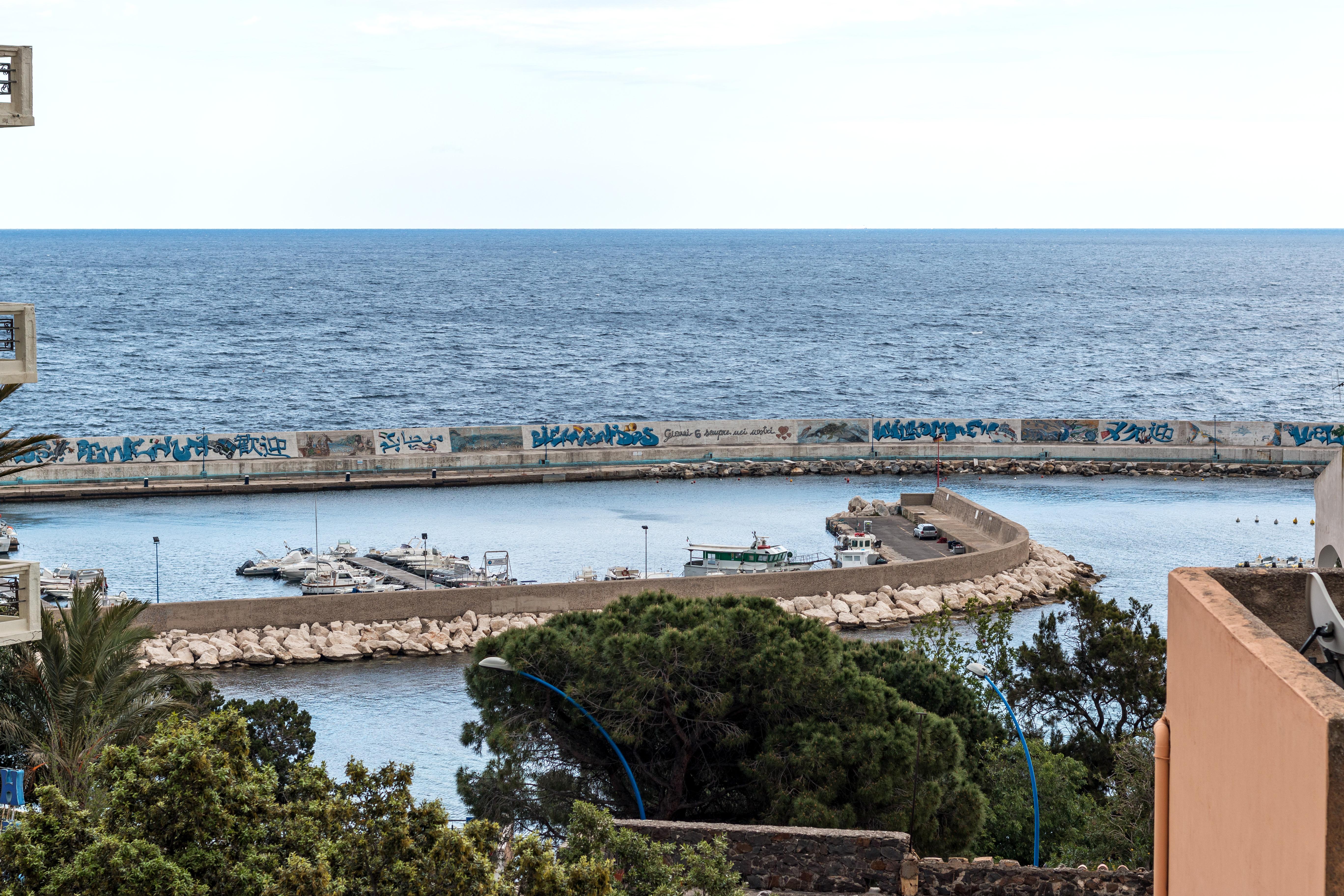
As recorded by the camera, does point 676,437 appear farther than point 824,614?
Yes

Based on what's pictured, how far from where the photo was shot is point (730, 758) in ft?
70.1

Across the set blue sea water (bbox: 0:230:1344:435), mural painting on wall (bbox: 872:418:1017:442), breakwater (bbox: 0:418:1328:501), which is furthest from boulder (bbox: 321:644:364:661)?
blue sea water (bbox: 0:230:1344:435)

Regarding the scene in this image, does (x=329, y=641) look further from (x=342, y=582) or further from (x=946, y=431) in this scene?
(x=946, y=431)

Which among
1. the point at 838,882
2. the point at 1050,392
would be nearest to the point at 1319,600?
the point at 838,882

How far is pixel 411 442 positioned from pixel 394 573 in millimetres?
23904

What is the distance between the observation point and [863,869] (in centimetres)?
1502

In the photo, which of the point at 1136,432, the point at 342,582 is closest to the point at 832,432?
the point at 1136,432

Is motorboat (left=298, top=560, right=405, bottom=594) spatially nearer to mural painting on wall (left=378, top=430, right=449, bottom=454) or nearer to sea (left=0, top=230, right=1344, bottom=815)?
sea (left=0, top=230, right=1344, bottom=815)

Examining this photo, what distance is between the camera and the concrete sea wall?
72.2m

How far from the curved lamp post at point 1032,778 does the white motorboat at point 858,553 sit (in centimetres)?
2579

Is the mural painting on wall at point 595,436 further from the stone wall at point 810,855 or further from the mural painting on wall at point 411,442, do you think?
the stone wall at point 810,855

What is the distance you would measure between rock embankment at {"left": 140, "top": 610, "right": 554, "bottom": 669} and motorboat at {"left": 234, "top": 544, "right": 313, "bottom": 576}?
11238 millimetres

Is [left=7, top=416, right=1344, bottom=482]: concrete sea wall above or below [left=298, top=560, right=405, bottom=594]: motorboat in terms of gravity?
above

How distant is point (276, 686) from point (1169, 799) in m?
34.2
